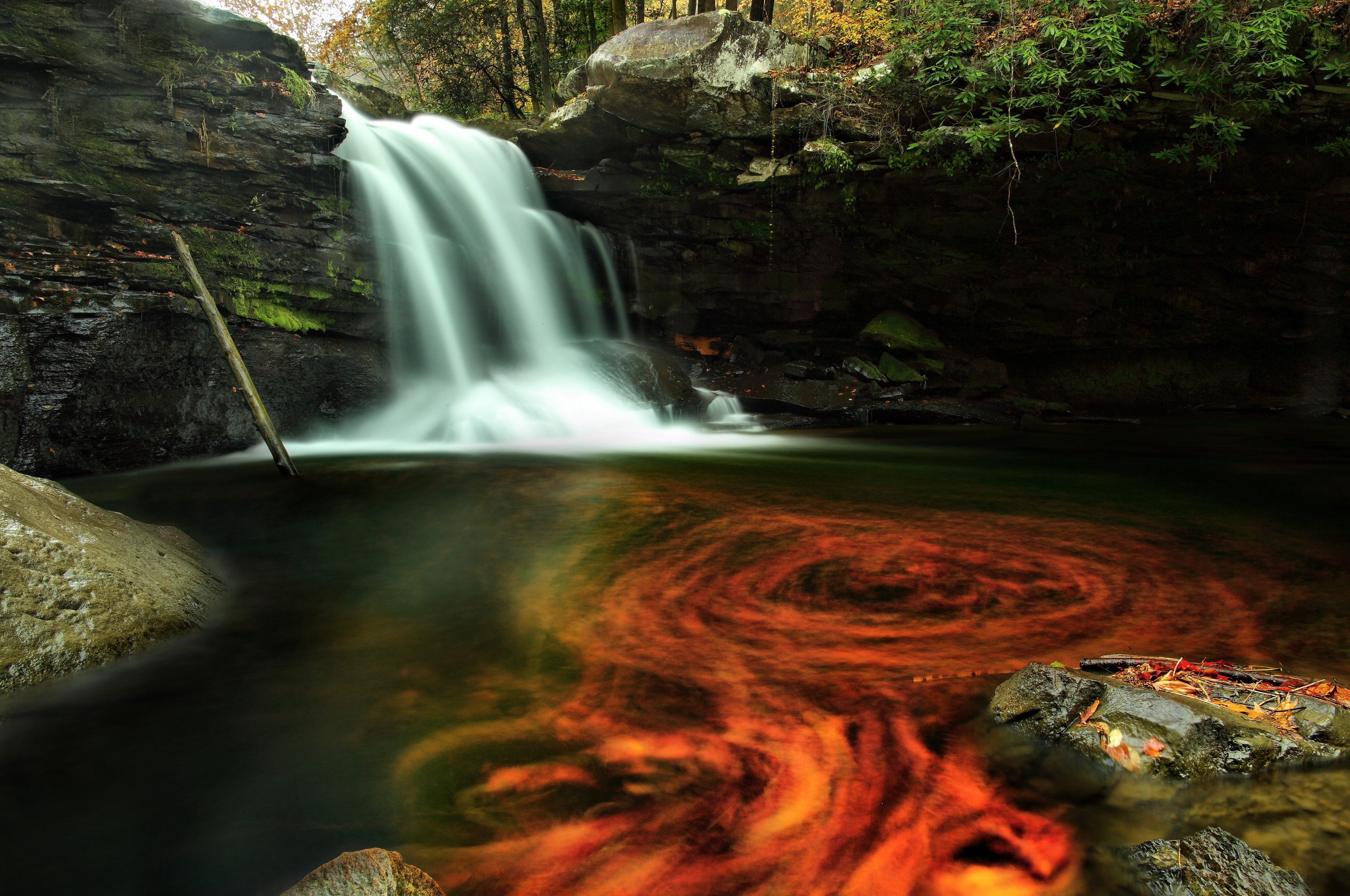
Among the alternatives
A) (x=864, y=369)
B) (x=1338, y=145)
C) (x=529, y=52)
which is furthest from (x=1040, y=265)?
(x=529, y=52)

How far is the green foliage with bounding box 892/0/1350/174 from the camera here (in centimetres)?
868

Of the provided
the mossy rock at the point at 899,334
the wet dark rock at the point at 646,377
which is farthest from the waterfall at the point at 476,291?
the mossy rock at the point at 899,334

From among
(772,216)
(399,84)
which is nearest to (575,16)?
(399,84)

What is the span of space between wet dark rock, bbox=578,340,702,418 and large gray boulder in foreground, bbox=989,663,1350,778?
8.73 m

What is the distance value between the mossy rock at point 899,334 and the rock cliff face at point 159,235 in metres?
8.25

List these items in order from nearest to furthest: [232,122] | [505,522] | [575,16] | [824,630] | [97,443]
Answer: [824,630], [505,522], [97,443], [232,122], [575,16]

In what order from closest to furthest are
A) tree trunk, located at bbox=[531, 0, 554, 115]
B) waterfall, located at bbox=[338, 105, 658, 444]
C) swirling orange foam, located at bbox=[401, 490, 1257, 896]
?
swirling orange foam, located at bbox=[401, 490, 1257, 896] < waterfall, located at bbox=[338, 105, 658, 444] < tree trunk, located at bbox=[531, 0, 554, 115]

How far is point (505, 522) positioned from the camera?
5.32 meters

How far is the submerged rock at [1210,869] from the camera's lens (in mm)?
1593

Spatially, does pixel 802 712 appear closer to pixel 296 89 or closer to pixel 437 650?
pixel 437 650

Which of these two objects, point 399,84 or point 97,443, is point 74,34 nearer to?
point 97,443

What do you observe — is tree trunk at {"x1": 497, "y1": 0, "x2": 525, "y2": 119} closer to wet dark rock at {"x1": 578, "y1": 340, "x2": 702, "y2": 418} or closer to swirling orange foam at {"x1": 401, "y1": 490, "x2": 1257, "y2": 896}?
wet dark rock at {"x1": 578, "y1": 340, "x2": 702, "y2": 418}

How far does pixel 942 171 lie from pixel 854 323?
3.21 meters

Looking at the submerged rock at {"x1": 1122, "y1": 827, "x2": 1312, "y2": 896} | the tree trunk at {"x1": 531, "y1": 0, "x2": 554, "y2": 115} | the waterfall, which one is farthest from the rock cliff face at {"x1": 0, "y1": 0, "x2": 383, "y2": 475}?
the submerged rock at {"x1": 1122, "y1": 827, "x2": 1312, "y2": 896}
